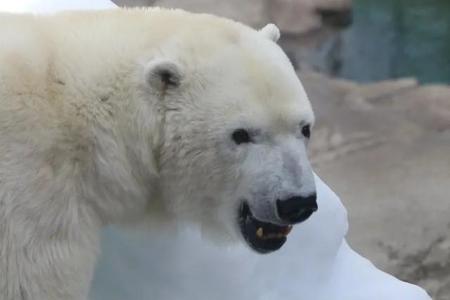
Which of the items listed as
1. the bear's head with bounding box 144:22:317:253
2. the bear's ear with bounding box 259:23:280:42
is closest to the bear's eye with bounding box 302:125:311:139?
the bear's head with bounding box 144:22:317:253

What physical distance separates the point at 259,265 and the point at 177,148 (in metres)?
0.73

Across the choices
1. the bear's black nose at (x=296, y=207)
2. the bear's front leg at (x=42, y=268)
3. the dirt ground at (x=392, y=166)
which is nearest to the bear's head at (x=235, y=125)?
the bear's black nose at (x=296, y=207)

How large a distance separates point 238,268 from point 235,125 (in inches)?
28.9

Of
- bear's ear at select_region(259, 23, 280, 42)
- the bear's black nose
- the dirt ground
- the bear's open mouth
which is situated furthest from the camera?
the dirt ground

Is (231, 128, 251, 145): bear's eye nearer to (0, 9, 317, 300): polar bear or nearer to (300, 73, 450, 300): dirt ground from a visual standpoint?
(0, 9, 317, 300): polar bear

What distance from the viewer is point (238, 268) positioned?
2721 mm

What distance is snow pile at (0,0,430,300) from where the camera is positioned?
265cm

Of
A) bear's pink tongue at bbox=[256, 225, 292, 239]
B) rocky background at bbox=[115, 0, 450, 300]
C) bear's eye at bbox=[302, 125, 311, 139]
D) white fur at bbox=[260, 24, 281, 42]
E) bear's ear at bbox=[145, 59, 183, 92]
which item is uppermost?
bear's ear at bbox=[145, 59, 183, 92]

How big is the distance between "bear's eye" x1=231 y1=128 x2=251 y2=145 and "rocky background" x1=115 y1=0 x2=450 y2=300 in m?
2.26

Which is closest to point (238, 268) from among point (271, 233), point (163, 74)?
point (271, 233)

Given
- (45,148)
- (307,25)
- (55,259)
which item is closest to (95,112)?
(45,148)

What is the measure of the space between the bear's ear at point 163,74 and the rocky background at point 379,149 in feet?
7.65

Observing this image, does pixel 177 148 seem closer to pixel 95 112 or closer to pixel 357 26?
pixel 95 112

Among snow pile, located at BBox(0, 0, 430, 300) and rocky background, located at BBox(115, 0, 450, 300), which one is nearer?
snow pile, located at BBox(0, 0, 430, 300)
